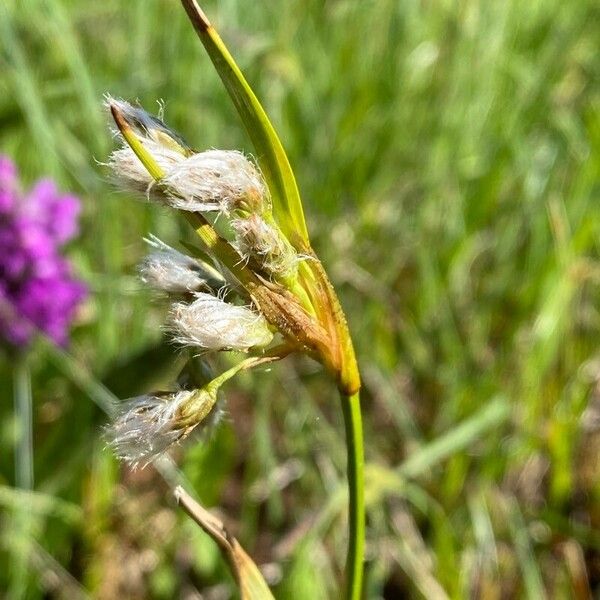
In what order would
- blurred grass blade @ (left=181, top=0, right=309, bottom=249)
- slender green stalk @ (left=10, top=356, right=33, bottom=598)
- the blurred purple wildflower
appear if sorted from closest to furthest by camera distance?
blurred grass blade @ (left=181, top=0, right=309, bottom=249), slender green stalk @ (left=10, top=356, right=33, bottom=598), the blurred purple wildflower

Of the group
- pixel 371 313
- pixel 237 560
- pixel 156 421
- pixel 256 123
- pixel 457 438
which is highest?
pixel 256 123

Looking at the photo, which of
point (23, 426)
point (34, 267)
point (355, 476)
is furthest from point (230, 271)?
point (34, 267)

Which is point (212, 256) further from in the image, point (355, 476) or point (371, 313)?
point (371, 313)

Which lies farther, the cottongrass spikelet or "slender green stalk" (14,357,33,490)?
"slender green stalk" (14,357,33,490)

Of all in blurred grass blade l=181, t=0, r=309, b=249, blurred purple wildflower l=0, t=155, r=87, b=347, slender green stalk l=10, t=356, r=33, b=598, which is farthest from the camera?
blurred purple wildflower l=0, t=155, r=87, b=347

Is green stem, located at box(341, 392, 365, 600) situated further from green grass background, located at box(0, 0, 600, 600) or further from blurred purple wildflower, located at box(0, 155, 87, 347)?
blurred purple wildflower, located at box(0, 155, 87, 347)

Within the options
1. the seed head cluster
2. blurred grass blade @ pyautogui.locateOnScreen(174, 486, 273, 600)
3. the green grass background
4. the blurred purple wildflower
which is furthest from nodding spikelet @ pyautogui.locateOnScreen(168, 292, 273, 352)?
the blurred purple wildflower

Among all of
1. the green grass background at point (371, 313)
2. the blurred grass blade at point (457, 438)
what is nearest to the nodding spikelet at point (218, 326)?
the green grass background at point (371, 313)
